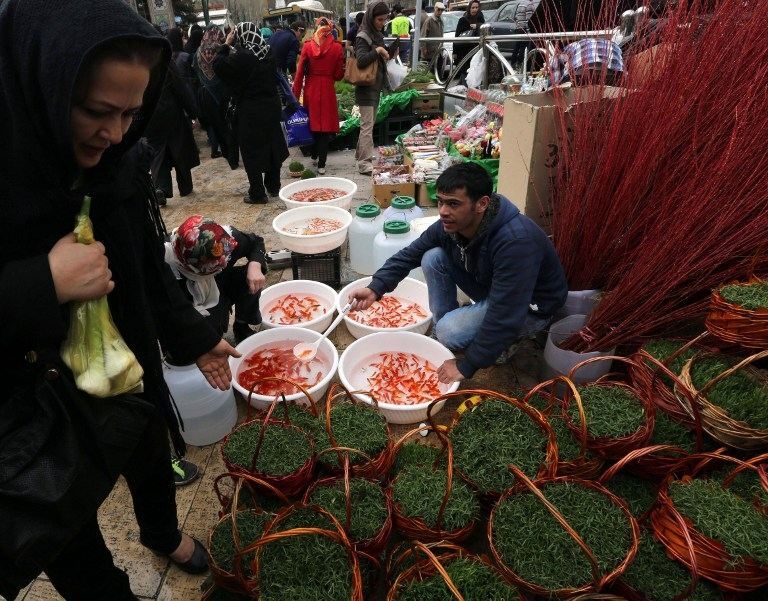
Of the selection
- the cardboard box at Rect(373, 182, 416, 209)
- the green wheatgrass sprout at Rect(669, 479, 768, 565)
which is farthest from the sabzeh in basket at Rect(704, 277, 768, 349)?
the cardboard box at Rect(373, 182, 416, 209)

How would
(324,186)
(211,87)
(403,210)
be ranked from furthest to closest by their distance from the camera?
(211,87), (324,186), (403,210)

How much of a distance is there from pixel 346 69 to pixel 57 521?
19.8 ft

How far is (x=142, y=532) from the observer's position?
5.25ft

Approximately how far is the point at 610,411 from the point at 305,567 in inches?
50.9

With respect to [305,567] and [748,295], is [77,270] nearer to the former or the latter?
[305,567]

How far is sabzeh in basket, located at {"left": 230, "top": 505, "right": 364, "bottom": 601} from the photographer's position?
1.28m

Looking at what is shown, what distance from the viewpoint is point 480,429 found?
1843mm

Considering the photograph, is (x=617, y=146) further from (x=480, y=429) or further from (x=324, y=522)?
(x=324, y=522)

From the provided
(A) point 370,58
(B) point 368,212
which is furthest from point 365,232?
(A) point 370,58

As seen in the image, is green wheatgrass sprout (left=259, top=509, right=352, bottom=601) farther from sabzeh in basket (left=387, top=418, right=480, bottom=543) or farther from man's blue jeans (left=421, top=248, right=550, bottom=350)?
man's blue jeans (left=421, top=248, right=550, bottom=350)

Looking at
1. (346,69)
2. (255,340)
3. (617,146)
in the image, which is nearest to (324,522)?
(255,340)

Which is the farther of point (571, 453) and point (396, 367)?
point (396, 367)

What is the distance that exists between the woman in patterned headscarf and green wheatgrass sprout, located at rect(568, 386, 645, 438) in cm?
486

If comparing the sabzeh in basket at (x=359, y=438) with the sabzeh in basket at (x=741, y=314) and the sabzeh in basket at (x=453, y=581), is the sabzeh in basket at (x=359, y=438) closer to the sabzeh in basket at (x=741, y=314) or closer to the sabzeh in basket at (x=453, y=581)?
the sabzeh in basket at (x=453, y=581)
